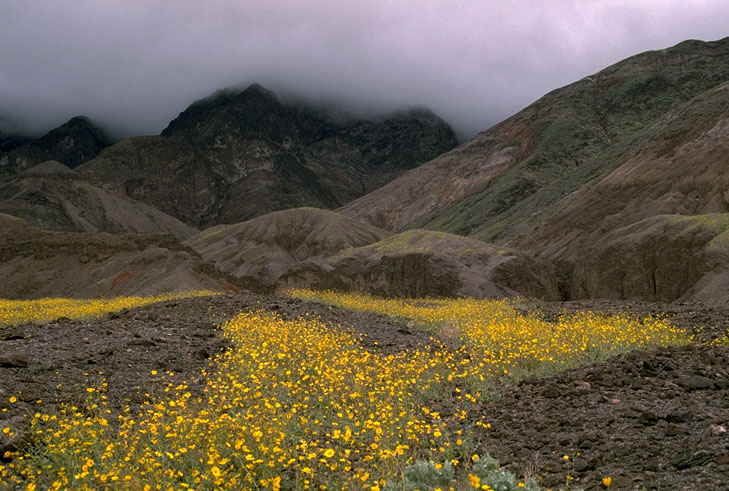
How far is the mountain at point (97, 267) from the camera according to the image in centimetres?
3631

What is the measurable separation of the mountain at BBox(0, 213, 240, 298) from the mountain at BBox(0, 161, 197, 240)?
186ft

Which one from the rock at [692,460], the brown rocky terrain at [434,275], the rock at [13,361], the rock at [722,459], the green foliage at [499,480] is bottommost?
the brown rocky terrain at [434,275]

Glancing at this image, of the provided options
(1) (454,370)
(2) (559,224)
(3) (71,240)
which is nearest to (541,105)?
(2) (559,224)

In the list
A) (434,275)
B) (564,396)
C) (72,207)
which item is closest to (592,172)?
(434,275)

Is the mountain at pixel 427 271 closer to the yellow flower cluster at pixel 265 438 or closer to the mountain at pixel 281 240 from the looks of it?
the yellow flower cluster at pixel 265 438

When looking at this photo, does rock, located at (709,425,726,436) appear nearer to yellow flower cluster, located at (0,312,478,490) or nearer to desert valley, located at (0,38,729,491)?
desert valley, located at (0,38,729,491)

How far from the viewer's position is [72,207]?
117750 millimetres

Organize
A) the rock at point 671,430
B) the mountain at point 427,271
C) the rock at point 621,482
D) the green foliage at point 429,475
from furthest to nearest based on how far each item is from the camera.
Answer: the mountain at point 427,271, the rock at point 671,430, the green foliage at point 429,475, the rock at point 621,482

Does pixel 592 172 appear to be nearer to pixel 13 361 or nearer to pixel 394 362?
pixel 394 362

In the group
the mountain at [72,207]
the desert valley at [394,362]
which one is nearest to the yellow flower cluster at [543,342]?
the desert valley at [394,362]

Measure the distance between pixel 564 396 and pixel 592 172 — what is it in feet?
246

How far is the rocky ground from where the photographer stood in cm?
489

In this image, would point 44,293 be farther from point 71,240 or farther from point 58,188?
point 58,188

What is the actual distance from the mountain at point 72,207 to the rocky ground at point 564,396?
100058 mm
